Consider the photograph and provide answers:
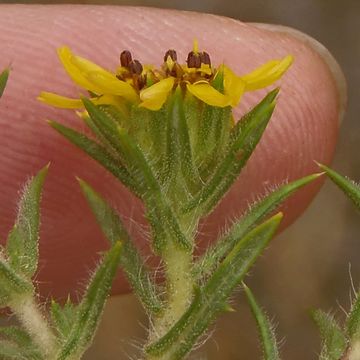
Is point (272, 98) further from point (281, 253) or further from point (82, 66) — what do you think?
point (281, 253)

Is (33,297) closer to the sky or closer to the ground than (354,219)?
closer to the sky

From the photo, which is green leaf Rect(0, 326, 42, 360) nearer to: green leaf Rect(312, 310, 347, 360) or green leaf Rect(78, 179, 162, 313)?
green leaf Rect(78, 179, 162, 313)

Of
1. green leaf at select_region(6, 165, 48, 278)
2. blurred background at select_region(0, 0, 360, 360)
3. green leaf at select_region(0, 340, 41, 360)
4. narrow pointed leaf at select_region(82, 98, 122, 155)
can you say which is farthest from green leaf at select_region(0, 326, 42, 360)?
blurred background at select_region(0, 0, 360, 360)

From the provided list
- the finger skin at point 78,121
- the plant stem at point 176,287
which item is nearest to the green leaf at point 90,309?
the plant stem at point 176,287

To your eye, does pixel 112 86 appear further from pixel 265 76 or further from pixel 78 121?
pixel 78 121

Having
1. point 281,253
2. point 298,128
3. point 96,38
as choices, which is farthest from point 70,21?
point 281,253

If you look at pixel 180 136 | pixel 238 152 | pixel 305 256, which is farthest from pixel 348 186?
pixel 305 256
